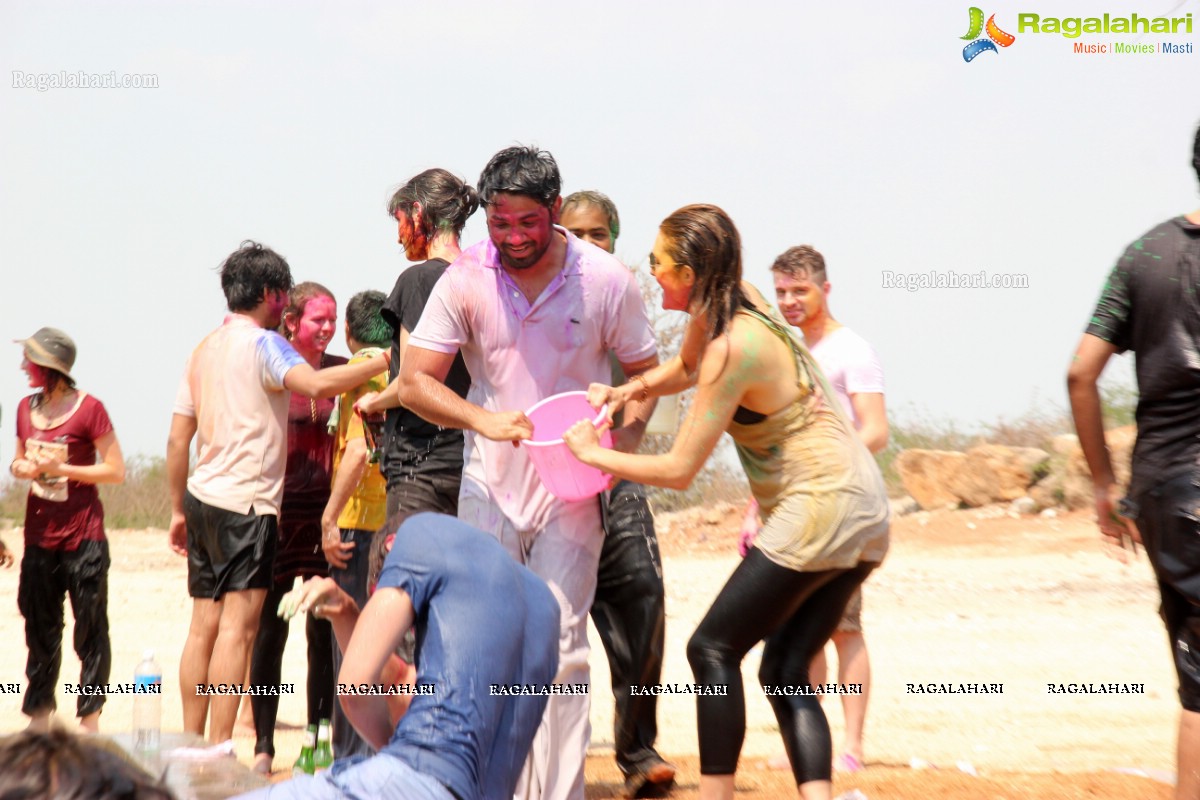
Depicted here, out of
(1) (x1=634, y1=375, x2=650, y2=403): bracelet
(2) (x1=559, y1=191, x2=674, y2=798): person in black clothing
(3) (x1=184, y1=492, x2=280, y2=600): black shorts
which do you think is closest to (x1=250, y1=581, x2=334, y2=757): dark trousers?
(3) (x1=184, y1=492, x2=280, y2=600): black shorts

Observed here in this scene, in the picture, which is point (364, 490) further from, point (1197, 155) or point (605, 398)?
point (1197, 155)

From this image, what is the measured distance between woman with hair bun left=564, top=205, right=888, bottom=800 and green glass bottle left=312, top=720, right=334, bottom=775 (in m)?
2.15

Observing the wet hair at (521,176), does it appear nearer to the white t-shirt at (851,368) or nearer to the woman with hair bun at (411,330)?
the woman with hair bun at (411,330)

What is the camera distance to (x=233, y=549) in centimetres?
594

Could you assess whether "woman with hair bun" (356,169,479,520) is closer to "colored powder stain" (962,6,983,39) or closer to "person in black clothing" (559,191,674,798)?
"person in black clothing" (559,191,674,798)

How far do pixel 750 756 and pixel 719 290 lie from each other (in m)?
3.01

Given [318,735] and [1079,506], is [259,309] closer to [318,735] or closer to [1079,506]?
[318,735]

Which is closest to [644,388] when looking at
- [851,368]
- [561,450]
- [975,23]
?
[561,450]

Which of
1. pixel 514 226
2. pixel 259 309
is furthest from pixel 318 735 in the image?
pixel 514 226

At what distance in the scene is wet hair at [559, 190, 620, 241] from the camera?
19.3 feet

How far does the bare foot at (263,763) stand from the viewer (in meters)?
6.07

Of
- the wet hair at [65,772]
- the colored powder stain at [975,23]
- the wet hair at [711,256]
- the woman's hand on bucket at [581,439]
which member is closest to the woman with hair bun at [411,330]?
the woman's hand on bucket at [581,439]

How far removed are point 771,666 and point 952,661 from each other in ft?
19.8

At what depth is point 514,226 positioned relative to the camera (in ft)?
15.2
